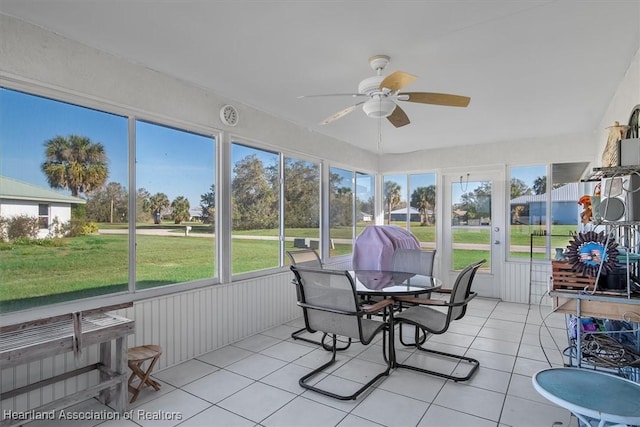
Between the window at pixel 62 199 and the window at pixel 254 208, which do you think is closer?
the window at pixel 62 199

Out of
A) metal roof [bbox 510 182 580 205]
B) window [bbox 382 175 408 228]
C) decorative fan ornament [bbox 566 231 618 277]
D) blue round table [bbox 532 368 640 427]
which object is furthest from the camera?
window [bbox 382 175 408 228]

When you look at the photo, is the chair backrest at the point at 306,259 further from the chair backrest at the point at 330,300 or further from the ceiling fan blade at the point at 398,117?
the ceiling fan blade at the point at 398,117

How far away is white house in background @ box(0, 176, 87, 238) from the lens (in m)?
2.16

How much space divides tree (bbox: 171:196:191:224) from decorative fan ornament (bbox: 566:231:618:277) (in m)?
3.03

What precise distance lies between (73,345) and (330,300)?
1631 millimetres

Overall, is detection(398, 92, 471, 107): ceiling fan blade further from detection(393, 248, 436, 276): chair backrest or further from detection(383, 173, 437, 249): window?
detection(383, 173, 437, 249): window

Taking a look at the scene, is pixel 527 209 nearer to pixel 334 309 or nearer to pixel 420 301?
pixel 420 301

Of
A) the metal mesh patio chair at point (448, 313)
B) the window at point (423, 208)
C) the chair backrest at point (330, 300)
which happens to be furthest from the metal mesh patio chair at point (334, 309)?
the window at point (423, 208)

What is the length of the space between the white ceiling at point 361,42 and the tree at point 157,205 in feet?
3.57

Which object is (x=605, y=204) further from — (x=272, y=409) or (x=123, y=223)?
(x=123, y=223)

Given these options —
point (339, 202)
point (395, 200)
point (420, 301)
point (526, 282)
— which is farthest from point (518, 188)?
point (420, 301)

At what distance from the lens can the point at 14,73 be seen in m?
2.15

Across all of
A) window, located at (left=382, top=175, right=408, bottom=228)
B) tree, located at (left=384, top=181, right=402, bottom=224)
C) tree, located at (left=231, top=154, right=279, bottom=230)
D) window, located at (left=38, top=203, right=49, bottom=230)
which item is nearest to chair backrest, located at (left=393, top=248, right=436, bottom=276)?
tree, located at (left=231, top=154, right=279, bottom=230)

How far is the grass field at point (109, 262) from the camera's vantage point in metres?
2.23
